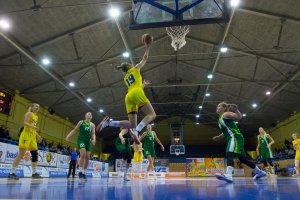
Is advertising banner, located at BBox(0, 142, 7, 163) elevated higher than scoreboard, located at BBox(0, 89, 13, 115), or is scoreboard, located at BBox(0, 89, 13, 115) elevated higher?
scoreboard, located at BBox(0, 89, 13, 115)

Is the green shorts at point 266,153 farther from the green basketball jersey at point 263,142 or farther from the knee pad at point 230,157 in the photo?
the knee pad at point 230,157

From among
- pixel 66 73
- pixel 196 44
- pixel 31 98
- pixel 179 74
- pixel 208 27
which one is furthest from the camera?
pixel 179 74

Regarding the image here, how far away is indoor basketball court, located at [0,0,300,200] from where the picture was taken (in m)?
5.69

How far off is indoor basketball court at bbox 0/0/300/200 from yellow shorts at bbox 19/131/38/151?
0.08 feet

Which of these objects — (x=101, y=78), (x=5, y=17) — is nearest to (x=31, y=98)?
(x=101, y=78)

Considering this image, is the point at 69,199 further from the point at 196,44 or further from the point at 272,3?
the point at 196,44

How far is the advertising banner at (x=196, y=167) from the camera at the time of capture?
1187 inches

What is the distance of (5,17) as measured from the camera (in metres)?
12.0

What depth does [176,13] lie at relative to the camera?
7641mm

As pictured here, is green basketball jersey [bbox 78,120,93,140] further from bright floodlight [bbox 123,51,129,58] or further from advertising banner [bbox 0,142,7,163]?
bright floodlight [bbox 123,51,129,58]

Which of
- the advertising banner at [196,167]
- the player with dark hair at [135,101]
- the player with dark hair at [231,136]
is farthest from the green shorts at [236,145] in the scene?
the advertising banner at [196,167]

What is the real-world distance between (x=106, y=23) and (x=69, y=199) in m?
12.8

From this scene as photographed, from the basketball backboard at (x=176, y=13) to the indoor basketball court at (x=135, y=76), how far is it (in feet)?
0.11

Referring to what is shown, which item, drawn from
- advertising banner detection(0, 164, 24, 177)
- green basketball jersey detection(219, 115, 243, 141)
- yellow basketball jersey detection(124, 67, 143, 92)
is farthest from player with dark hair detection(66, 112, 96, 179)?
advertising banner detection(0, 164, 24, 177)
